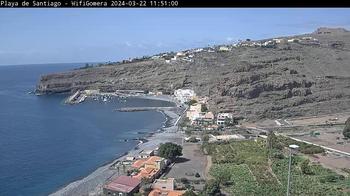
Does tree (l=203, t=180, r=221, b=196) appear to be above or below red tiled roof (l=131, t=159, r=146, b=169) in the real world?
above

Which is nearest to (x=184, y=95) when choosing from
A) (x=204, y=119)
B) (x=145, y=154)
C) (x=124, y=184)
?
(x=204, y=119)

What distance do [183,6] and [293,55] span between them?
33.6 meters

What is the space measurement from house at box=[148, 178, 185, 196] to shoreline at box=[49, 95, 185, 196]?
1794 millimetres

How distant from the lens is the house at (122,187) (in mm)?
12656

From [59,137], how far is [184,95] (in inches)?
451

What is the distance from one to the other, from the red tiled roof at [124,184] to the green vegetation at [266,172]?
2.35m

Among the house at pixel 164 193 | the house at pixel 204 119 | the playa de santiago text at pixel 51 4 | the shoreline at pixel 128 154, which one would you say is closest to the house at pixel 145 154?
the shoreline at pixel 128 154

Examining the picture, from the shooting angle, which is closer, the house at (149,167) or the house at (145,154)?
the house at (149,167)

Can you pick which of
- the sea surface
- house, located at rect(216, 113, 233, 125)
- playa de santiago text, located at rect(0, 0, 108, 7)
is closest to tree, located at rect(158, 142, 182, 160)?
the sea surface

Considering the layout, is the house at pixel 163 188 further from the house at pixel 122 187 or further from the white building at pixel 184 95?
the white building at pixel 184 95

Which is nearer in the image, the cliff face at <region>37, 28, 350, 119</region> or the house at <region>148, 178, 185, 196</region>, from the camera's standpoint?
the house at <region>148, 178, 185, 196</region>

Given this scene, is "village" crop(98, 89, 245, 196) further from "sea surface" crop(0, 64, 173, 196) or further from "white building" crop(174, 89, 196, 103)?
"white building" crop(174, 89, 196, 103)

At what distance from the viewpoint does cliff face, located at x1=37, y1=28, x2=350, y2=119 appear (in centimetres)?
2661

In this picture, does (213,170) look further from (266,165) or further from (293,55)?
(293,55)
